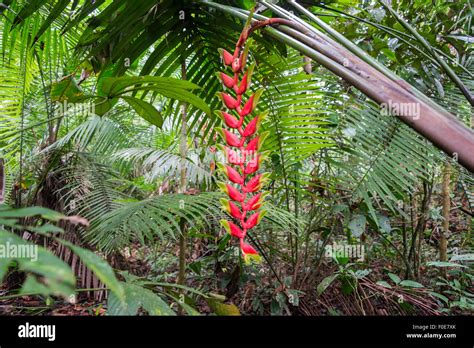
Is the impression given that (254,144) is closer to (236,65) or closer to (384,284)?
(236,65)

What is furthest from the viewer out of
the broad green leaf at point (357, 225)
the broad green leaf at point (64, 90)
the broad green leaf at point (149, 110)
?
the broad green leaf at point (357, 225)

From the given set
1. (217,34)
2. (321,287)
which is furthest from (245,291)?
(217,34)

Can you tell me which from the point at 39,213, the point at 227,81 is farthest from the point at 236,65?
the point at 39,213

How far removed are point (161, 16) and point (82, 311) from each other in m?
0.97

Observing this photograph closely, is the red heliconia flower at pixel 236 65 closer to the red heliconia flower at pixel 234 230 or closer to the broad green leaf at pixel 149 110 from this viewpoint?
the red heliconia flower at pixel 234 230

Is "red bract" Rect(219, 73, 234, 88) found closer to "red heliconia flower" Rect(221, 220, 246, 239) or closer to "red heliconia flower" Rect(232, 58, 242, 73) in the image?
"red heliconia flower" Rect(232, 58, 242, 73)

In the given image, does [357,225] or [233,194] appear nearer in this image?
[233,194]

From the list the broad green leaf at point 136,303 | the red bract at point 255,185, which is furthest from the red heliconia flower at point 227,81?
the broad green leaf at point 136,303

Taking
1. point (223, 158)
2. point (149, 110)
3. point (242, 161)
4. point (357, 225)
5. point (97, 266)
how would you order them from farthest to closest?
point (223, 158) < point (357, 225) < point (149, 110) < point (242, 161) < point (97, 266)

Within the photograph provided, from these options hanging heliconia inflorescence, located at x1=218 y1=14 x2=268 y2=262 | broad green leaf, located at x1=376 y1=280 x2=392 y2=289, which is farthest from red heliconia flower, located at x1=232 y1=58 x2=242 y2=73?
broad green leaf, located at x1=376 y1=280 x2=392 y2=289

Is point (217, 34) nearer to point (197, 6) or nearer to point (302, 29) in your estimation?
point (197, 6)

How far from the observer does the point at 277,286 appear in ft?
3.91

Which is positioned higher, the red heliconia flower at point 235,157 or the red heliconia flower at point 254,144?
the red heliconia flower at point 254,144

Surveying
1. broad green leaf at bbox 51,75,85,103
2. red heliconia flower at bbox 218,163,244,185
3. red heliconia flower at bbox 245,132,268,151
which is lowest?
red heliconia flower at bbox 218,163,244,185
